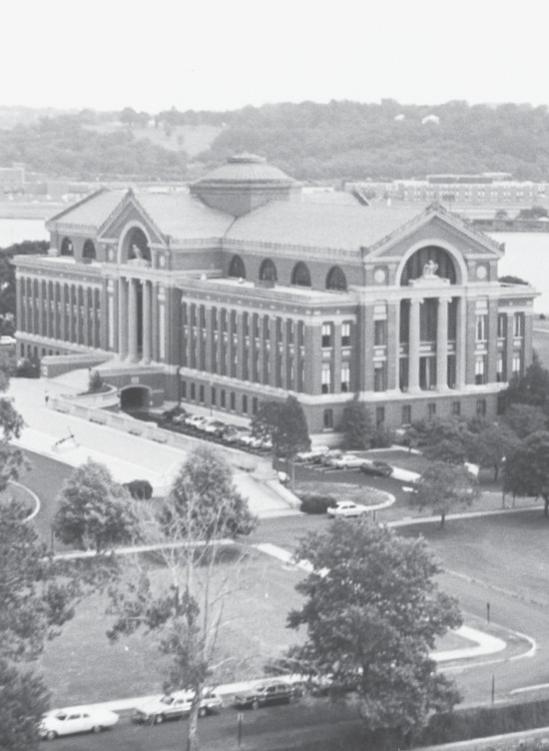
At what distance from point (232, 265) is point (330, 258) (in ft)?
26.4

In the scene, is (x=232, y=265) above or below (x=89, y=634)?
above

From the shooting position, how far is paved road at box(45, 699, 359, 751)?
36062 mm

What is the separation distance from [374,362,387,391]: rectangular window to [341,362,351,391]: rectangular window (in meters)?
0.99

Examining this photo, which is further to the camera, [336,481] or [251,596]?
[336,481]

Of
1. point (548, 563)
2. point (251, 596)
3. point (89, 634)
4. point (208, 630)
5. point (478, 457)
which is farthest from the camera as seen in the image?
point (478, 457)

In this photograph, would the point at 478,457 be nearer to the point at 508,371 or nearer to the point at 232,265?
the point at 508,371

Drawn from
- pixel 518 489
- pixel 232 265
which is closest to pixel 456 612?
pixel 518 489

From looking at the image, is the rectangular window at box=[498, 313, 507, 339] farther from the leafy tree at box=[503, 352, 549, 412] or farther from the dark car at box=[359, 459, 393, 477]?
the dark car at box=[359, 459, 393, 477]

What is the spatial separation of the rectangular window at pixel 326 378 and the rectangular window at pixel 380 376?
1784 millimetres

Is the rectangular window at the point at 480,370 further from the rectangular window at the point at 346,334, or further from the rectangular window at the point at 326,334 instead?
the rectangular window at the point at 326,334

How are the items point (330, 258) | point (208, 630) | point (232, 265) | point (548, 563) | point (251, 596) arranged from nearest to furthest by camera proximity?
1. point (208, 630)
2. point (251, 596)
3. point (548, 563)
4. point (330, 258)
5. point (232, 265)

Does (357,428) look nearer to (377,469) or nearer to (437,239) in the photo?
(377,469)

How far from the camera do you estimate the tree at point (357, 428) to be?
67625 millimetres

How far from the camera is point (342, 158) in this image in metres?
199
